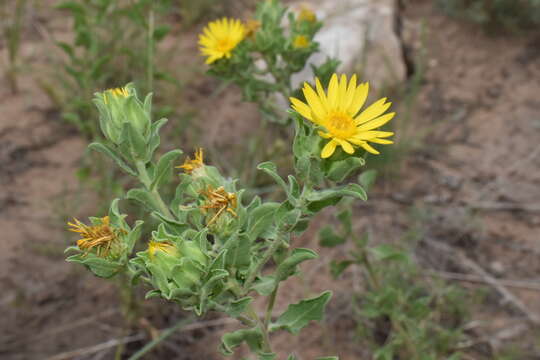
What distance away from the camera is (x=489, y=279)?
3.25 m

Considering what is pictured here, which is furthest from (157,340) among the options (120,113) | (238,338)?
(120,113)

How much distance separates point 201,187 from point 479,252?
232cm

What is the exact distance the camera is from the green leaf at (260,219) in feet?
5.67

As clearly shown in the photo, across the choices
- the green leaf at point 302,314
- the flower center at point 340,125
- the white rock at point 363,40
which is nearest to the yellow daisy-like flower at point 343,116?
the flower center at point 340,125

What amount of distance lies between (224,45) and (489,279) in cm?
200

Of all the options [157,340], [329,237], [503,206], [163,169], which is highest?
[163,169]

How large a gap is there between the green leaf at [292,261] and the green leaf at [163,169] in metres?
0.48

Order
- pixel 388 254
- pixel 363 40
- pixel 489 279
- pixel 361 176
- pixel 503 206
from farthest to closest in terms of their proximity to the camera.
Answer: pixel 363 40 < pixel 503 206 < pixel 489 279 < pixel 388 254 < pixel 361 176

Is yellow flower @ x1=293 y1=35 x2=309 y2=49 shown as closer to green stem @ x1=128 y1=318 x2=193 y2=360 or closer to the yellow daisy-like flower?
the yellow daisy-like flower

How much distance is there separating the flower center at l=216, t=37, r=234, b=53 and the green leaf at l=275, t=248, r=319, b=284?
1197 mm

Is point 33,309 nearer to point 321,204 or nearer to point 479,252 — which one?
point 321,204

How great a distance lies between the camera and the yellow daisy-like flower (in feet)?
5.07

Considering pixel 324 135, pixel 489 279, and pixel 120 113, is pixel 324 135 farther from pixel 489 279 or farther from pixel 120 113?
pixel 489 279

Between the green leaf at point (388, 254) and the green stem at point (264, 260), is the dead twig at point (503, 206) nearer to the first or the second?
the green leaf at point (388, 254)
